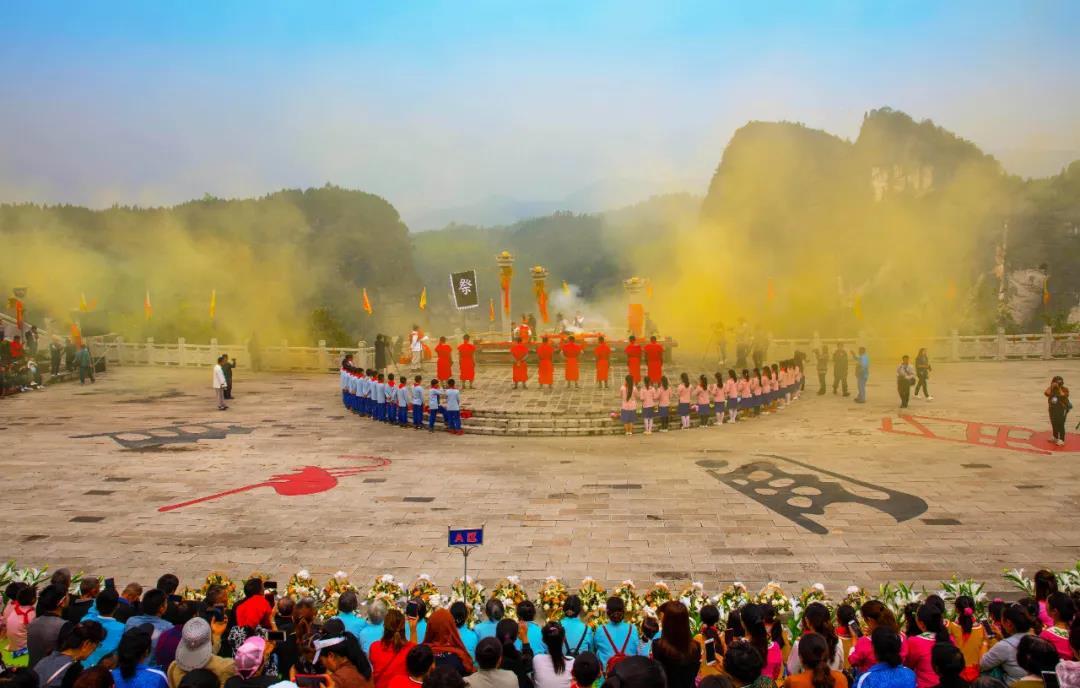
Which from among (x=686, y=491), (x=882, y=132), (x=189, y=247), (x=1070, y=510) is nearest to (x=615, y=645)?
(x=686, y=491)

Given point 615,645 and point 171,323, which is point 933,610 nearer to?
point 615,645

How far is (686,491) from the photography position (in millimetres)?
12539

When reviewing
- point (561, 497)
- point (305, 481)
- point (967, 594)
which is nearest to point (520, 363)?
point (305, 481)

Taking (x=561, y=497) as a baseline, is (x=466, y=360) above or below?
above

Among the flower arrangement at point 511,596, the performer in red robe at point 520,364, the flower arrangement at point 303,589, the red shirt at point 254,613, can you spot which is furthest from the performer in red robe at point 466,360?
the red shirt at point 254,613

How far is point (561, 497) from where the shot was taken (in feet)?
40.6

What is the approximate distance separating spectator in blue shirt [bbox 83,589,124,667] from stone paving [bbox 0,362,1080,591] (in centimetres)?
349

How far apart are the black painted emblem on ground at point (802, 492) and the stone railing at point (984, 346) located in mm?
14735

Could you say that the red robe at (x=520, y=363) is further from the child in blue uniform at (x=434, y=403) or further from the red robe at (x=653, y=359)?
the child in blue uniform at (x=434, y=403)

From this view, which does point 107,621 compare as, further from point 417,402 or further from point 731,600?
point 417,402

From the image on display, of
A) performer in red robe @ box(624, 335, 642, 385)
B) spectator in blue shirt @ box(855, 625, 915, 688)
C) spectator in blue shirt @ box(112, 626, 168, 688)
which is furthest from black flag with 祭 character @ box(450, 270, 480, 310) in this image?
spectator in blue shirt @ box(855, 625, 915, 688)

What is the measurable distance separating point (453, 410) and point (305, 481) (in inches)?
184

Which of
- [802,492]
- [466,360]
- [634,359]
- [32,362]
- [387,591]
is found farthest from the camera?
[32,362]

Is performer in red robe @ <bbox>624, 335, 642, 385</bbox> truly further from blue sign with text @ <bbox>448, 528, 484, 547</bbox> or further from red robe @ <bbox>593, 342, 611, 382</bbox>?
blue sign with text @ <bbox>448, 528, 484, 547</bbox>
